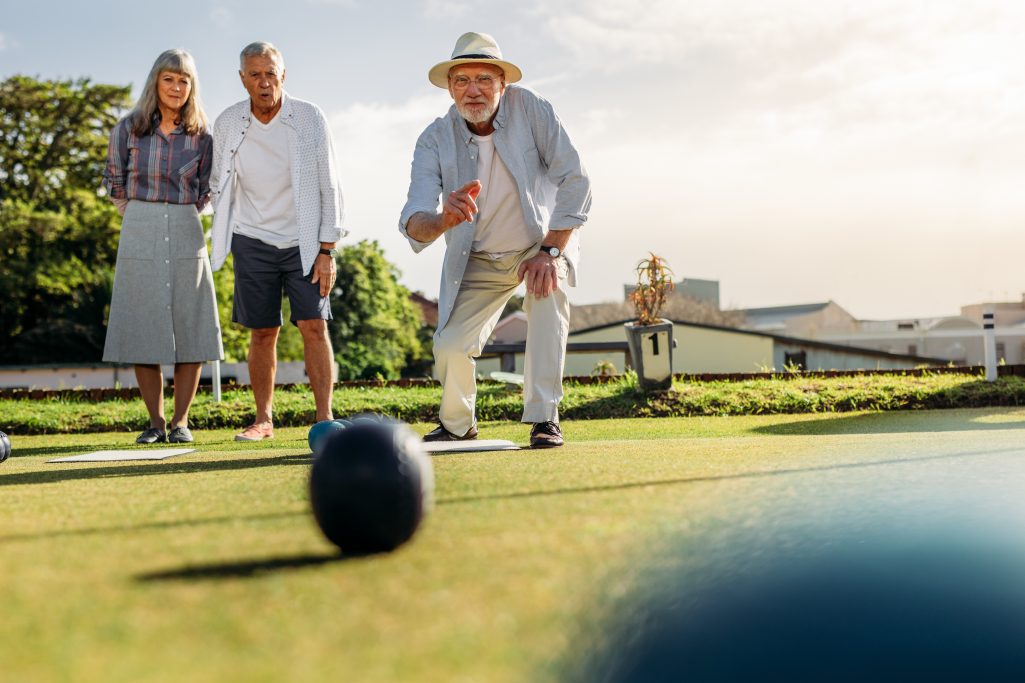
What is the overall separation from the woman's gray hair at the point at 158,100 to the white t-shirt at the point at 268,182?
1.34 ft

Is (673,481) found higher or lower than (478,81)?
lower

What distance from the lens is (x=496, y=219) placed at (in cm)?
483

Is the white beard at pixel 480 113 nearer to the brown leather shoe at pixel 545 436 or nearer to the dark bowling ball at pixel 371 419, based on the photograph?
the brown leather shoe at pixel 545 436

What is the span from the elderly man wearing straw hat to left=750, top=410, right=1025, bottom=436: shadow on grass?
1.97 m

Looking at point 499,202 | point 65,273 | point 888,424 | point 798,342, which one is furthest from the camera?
point 798,342

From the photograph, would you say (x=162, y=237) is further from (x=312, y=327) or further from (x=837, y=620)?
(x=837, y=620)

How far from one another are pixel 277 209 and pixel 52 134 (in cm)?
3159

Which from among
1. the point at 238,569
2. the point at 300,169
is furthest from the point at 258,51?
the point at 238,569

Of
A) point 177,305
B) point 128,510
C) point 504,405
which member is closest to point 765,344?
point 504,405

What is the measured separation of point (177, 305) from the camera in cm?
584

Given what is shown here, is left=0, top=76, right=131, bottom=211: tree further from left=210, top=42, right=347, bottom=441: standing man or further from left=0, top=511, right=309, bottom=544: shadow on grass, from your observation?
left=0, top=511, right=309, bottom=544: shadow on grass

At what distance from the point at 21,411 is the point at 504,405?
425cm

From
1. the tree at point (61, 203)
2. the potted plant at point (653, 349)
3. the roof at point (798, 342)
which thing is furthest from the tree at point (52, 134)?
the potted plant at point (653, 349)

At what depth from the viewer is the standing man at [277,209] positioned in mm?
5590
